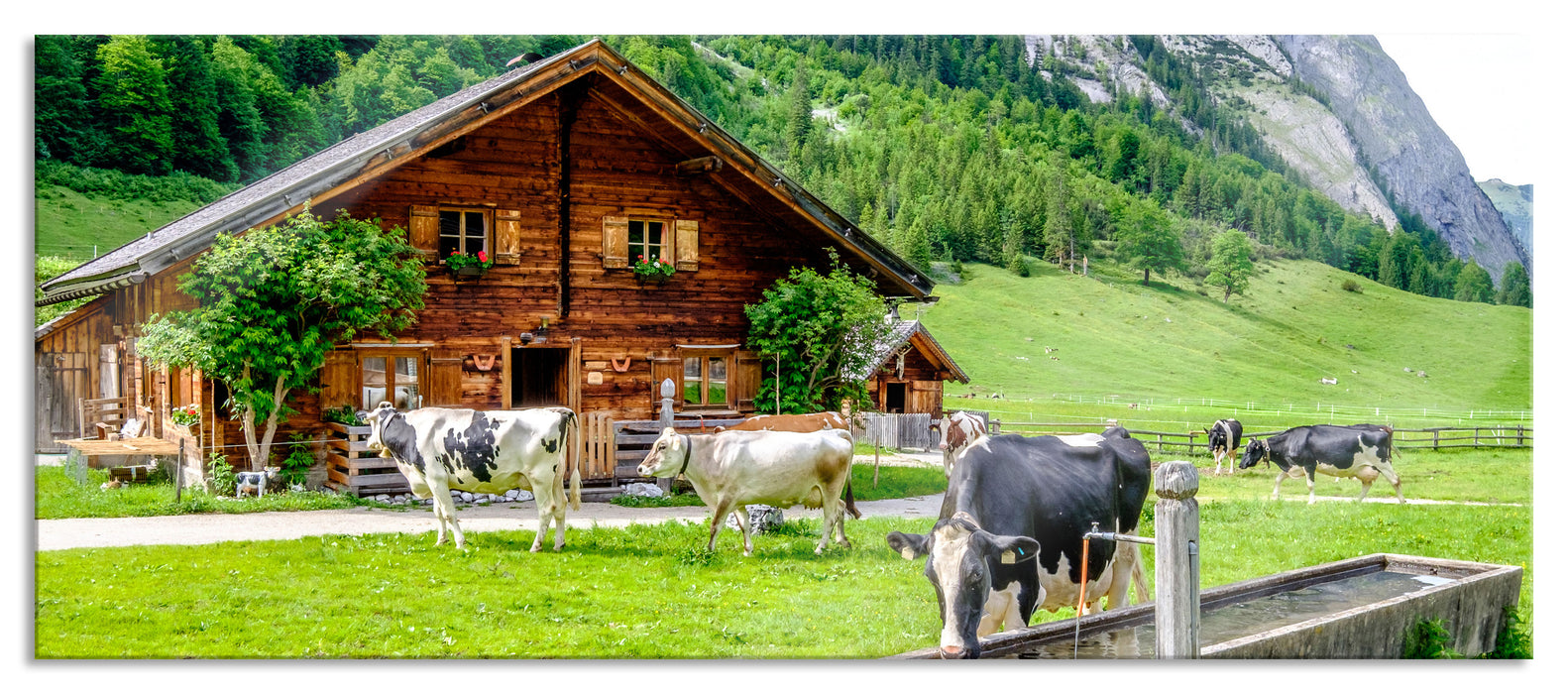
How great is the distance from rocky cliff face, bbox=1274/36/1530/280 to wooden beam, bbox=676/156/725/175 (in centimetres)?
503

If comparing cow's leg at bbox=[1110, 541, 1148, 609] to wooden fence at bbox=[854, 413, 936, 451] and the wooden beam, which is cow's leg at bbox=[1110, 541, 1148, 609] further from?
the wooden beam

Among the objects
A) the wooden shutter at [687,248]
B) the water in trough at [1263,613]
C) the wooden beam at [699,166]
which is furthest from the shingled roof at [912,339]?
the water in trough at [1263,613]

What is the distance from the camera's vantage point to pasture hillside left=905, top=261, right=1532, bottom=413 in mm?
8891

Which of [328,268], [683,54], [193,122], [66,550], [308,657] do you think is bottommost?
[308,657]

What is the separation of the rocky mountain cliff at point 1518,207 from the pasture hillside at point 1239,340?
58cm

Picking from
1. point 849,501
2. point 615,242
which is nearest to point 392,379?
point 615,242

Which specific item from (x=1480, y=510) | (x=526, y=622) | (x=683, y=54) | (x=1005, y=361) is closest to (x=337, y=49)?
(x=683, y=54)

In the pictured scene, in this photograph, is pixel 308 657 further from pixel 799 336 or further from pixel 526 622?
pixel 799 336

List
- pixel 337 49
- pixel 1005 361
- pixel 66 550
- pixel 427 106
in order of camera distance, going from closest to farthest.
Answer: pixel 66 550
pixel 337 49
pixel 427 106
pixel 1005 361

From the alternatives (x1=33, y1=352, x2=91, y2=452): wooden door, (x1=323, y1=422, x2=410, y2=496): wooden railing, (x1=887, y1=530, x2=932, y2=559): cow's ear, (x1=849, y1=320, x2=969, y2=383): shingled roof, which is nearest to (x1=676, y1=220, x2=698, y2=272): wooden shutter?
(x1=849, y1=320, x2=969, y2=383): shingled roof

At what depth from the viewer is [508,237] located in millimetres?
10945

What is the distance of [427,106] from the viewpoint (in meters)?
10.2

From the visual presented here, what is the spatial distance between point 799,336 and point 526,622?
207 inches

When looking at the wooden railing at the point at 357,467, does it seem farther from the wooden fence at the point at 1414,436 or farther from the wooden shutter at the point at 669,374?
the wooden fence at the point at 1414,436
